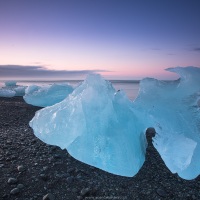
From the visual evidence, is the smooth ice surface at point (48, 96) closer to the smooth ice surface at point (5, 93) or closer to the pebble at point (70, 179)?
the smooth ice surface at point (5, 93)

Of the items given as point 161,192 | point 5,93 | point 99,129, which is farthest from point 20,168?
point 5,93

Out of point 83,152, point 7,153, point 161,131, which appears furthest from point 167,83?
point 7,153

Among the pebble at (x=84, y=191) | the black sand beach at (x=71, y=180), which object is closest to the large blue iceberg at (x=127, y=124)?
the black sand beach at (x=71, y=180)

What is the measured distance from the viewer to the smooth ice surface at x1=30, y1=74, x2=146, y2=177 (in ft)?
9.05

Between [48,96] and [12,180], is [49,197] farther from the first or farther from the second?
[48,96]

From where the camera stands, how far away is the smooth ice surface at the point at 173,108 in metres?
3.05

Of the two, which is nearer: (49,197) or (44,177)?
(49,197)

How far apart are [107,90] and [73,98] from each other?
596 mm

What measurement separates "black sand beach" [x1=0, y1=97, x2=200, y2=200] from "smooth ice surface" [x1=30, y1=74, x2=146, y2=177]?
0.15 m

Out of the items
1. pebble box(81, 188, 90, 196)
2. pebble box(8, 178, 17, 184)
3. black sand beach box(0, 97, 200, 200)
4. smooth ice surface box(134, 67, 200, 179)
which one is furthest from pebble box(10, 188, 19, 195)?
smooth ice surface box(134, 67, 200, 179)

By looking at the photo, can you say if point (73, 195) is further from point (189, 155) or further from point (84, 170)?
point (189, 155)

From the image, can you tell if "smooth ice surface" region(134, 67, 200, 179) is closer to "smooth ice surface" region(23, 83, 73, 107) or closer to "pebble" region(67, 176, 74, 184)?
"pebble" region(67, 176, 74, 184)

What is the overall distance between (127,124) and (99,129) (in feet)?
1.56

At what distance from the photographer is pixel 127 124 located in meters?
Answer: 3.18
